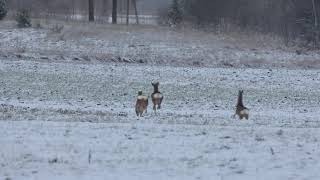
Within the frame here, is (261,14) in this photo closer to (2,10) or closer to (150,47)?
(150,47)

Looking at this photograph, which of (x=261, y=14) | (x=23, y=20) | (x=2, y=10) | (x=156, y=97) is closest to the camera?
(x=156, y=97)

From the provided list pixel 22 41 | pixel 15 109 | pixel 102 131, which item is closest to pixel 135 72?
pixel 22 41

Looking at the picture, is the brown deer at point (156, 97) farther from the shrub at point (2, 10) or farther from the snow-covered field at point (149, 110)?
the shrub at point (2, 10)

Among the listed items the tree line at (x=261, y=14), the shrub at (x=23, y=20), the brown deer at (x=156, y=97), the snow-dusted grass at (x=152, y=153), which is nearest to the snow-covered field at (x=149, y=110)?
the snow-dusted grass at (x=152, y=153)

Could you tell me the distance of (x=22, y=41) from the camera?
125ft

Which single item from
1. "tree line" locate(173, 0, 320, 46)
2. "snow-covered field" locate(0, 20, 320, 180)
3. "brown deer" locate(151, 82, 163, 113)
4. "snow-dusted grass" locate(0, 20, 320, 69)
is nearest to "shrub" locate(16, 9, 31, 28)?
"snow-dusted grass" locate(0, 20, 320, 69)

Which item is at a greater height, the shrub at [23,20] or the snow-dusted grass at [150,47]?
the shrub at [23,20]

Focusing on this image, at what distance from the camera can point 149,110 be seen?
1872cm

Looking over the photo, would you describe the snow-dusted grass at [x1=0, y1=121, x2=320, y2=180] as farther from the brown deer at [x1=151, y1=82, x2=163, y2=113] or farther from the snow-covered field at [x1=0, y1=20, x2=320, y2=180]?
the brown deer at [x1=151, y1=82, x2=163, y2=113]

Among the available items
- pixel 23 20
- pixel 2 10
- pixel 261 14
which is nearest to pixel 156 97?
pixel 23 20

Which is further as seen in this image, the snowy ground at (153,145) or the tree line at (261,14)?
the tree line at (261,14)

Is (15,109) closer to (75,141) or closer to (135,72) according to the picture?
(75,141)

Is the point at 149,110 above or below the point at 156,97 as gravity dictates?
below

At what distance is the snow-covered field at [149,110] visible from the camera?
944cm
